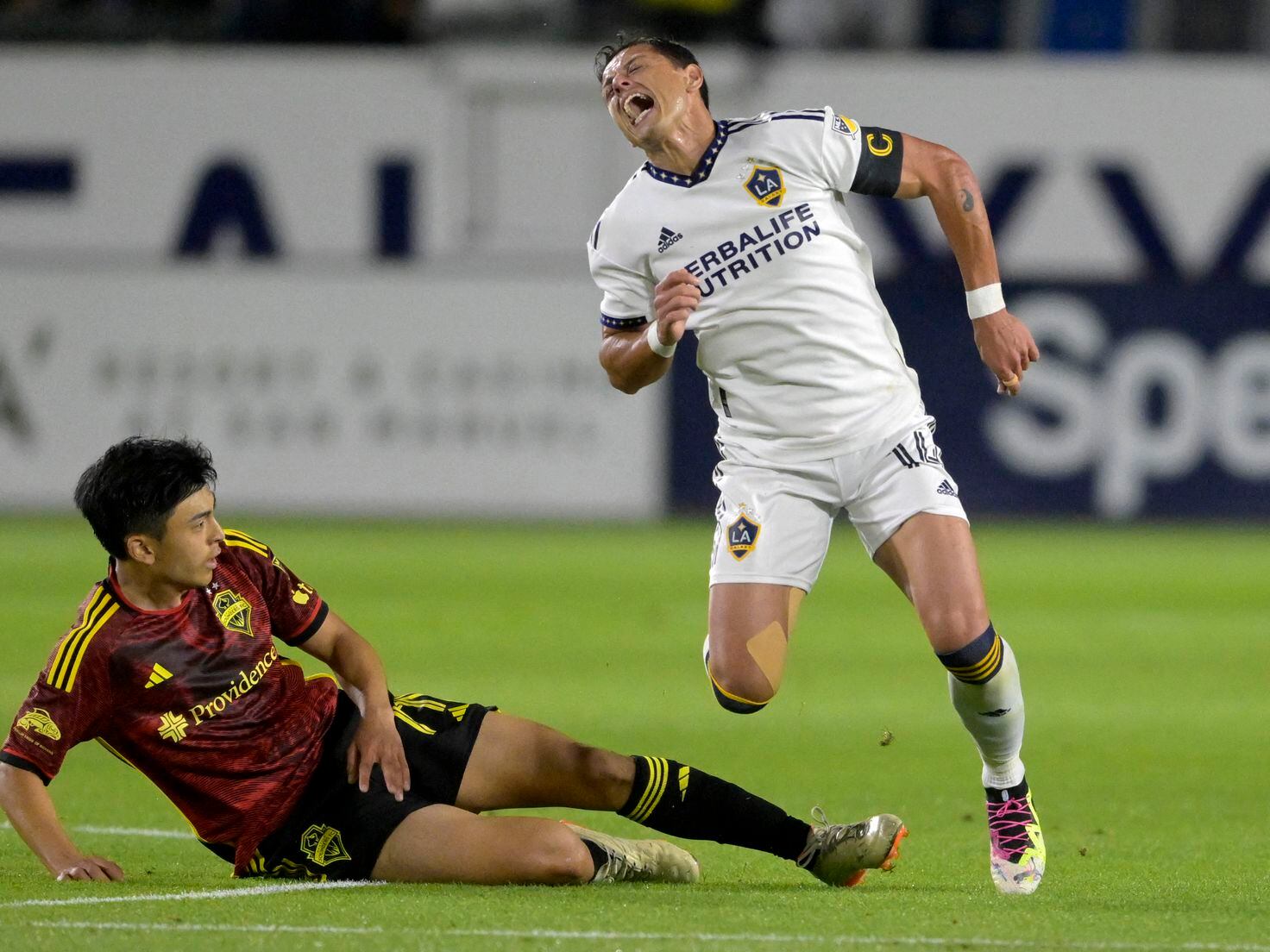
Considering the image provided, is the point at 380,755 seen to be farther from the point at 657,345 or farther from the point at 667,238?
the point at 667,238

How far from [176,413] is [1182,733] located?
35.0ft

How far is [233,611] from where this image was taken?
5238 mm

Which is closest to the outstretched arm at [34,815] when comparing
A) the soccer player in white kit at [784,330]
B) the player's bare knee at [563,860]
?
the player's bare knee at [563,860]

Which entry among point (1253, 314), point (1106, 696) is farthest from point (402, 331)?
point (1106, 696)

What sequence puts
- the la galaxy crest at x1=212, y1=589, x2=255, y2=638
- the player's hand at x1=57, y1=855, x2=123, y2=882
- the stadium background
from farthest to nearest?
the stadium background, the la galaxy crest at x1=212, y1=589, x2=255, y2=638, the player's hand at x1=57, y1=855, x2=123, y2=882

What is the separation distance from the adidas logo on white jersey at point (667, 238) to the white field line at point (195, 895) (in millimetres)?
1895

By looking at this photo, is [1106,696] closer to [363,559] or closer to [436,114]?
[363,559]

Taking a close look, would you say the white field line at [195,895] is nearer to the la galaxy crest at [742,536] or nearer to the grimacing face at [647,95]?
the la galaxy crest at [742,536]

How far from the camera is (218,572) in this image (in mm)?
5285

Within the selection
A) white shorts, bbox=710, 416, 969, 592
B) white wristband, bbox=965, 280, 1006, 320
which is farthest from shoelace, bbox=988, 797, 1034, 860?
white wristband, bbox=965, 280, 1006, 320

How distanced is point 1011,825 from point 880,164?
182 centimetres

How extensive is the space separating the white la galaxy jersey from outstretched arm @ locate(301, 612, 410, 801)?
47.9 inches

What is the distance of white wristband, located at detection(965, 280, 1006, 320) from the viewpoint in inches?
221

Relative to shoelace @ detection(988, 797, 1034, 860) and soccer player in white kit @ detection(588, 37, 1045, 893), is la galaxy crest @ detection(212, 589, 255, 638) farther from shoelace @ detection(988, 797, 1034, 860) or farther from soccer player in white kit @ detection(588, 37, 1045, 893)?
shoelace @ detection(988, 797, 1034, 860)
